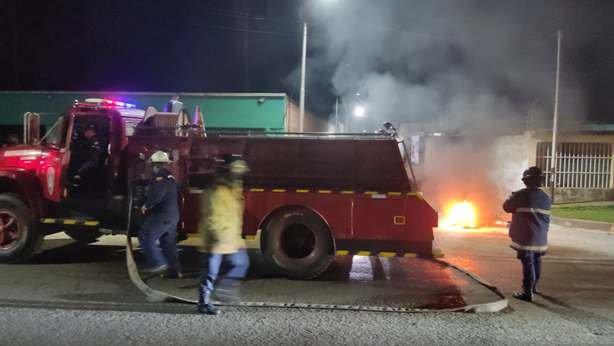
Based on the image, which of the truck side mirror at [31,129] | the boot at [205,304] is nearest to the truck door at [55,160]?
the truck side mirror at [31,129]

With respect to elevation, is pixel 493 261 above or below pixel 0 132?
below

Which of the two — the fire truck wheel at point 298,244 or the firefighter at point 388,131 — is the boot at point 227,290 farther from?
the firefighter at point 388,131

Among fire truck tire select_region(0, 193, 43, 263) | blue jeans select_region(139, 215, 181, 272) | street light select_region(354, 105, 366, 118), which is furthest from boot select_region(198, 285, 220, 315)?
street light select_region(354, 105, 366, 118)

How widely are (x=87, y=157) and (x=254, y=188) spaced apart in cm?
279

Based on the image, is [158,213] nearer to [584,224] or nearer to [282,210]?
[282,210]

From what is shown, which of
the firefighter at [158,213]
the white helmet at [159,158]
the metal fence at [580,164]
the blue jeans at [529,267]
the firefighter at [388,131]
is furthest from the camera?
the metal fence at [580,164]

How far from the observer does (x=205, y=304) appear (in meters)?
5.11

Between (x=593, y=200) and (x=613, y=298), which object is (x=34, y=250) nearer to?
(x=613, y=298)

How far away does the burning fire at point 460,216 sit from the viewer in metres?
13.5

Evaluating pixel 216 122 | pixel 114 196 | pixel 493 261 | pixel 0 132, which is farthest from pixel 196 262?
pixel 0 132

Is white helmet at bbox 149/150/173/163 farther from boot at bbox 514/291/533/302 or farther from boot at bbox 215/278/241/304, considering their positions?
boot at bbox 514/291/533/302

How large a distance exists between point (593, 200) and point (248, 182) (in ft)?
56.5

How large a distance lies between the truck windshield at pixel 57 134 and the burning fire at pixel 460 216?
963 cm

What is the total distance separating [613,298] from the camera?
6230 millimetres
